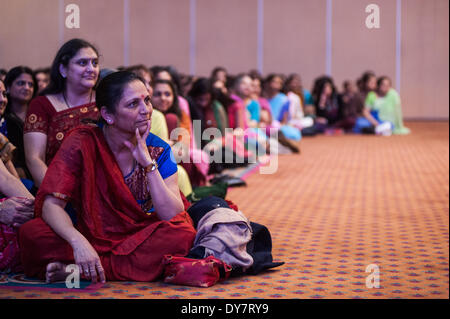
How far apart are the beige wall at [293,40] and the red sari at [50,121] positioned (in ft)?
32.3

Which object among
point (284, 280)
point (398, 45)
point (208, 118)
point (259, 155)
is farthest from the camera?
point (398, 45)

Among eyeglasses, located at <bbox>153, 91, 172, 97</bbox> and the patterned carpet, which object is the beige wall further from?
eyeglasses, located at <bbox>153, 91, 172, 97</bbox>

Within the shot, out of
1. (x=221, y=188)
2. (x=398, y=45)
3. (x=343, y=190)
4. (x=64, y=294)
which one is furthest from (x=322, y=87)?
(x=64, y=294)

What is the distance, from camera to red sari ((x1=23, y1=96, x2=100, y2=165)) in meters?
3.04

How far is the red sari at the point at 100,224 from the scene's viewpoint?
241 cm

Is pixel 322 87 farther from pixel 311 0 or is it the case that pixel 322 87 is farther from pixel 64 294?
pixel 64 294

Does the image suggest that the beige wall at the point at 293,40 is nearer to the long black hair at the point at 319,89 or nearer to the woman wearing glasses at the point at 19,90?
the long black hair at the point at 319,89

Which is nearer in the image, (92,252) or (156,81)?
(92,252)

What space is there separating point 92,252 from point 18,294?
0.29m

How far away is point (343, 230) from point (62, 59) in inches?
69.4

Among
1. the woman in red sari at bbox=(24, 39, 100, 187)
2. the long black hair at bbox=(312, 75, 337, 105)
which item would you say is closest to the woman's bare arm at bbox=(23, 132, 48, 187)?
the woman in red sari at bbox=(24, 39, 100, 187)

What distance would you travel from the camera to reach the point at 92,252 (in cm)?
233

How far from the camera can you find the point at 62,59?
310 cm

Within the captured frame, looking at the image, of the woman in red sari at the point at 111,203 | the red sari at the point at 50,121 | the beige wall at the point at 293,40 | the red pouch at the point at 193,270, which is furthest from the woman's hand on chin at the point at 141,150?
the beige wall at the point at 293,40
